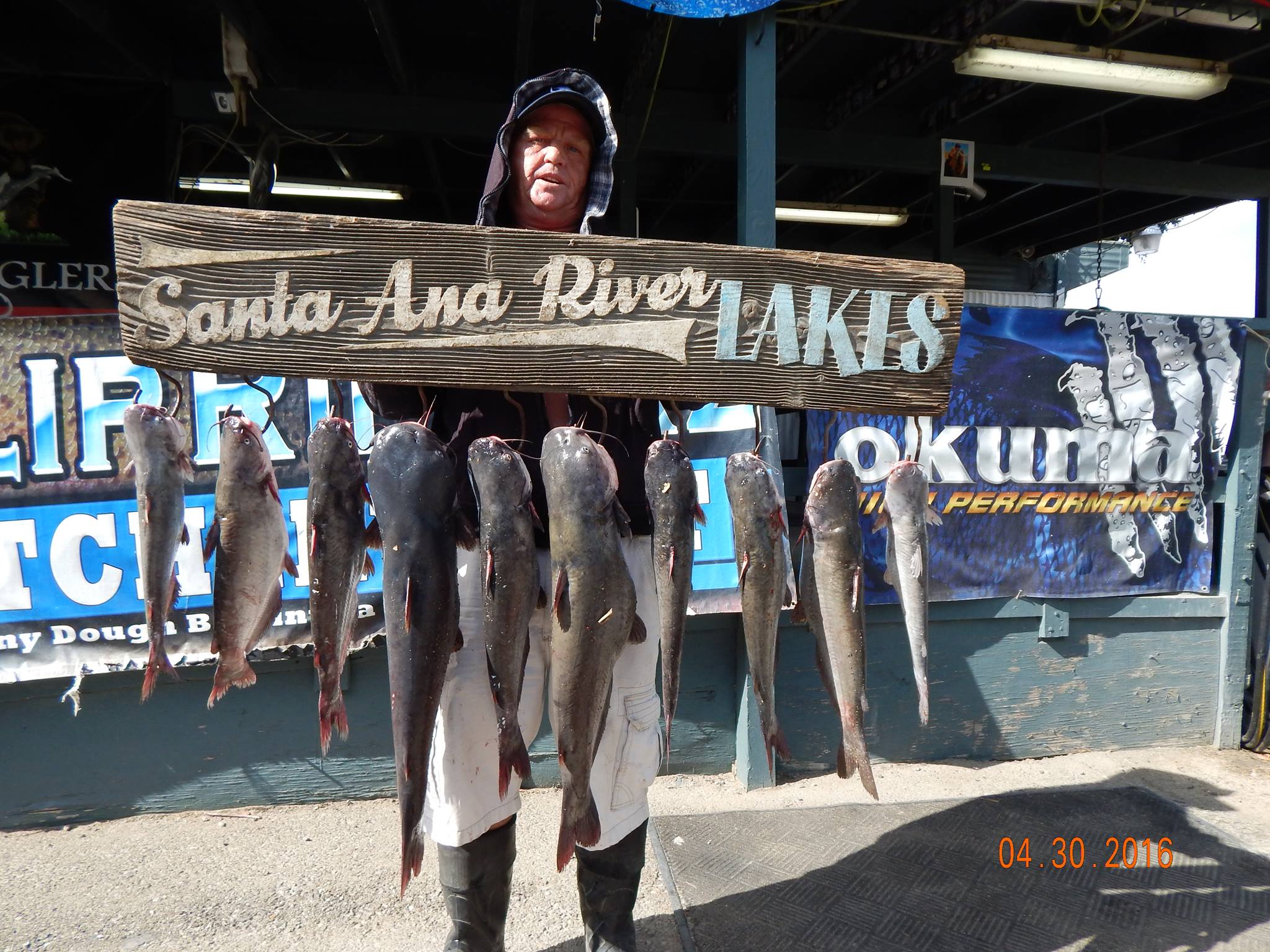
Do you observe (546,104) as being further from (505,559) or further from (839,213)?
(839,213)

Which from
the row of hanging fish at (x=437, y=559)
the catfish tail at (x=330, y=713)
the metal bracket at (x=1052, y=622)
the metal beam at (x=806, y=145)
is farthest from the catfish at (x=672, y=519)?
the metal beam at (x=806, y=145)

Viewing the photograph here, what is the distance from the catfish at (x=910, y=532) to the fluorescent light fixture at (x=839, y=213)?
605cm

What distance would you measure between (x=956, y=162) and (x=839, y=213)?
6.68 feet

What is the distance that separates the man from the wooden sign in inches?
9.1

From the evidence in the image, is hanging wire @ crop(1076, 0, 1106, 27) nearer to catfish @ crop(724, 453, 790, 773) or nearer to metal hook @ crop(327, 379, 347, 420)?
catfish @ crop(724, 453, 790, 773)

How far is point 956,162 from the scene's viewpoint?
560 cm

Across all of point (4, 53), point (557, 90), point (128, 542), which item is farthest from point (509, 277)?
point (4, 53)

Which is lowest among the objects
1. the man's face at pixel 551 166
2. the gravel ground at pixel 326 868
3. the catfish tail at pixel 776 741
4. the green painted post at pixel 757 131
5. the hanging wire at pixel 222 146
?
the gravel ground at pixel 326 868

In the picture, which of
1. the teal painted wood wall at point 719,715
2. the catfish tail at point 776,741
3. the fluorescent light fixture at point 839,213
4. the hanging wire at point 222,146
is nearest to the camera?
the catfish tail at point 776,741

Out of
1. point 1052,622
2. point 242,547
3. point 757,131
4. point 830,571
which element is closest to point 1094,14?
point 757,131

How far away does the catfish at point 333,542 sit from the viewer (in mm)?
1511

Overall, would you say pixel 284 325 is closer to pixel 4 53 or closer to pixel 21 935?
pixel 21 935
